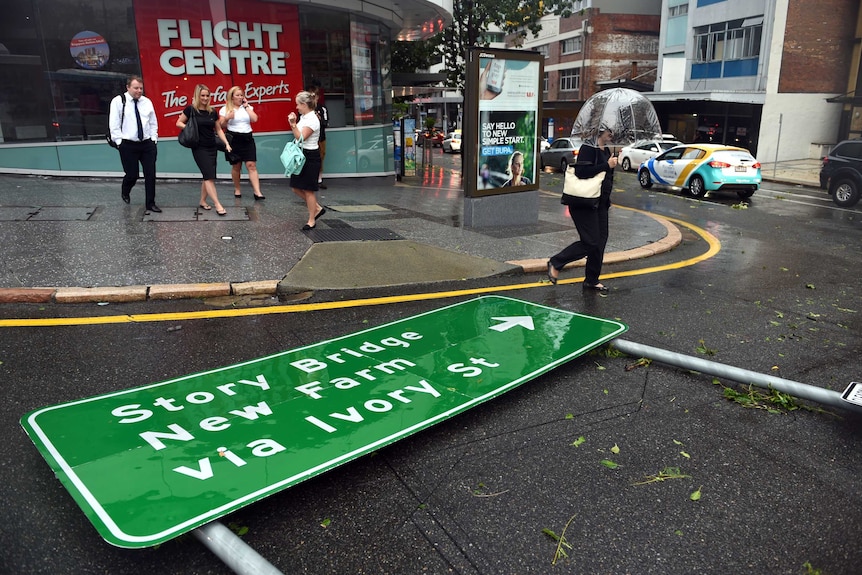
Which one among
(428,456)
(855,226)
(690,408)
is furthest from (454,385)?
(855,226)

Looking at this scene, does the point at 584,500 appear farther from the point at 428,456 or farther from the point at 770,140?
the point at 770,140

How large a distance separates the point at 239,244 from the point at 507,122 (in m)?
4.70

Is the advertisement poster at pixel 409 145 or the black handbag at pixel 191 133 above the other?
the black handbag at pixel 191 133

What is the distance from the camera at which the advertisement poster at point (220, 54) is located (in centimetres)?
1305

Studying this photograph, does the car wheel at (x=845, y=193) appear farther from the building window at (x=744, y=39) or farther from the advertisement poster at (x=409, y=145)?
the building window at (x=744, y=39)

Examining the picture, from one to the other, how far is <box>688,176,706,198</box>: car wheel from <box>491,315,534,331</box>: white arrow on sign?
46.2ft

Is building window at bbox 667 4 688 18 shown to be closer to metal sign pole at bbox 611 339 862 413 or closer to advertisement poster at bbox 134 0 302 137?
advertisement poster at bbox 134 0 302 137

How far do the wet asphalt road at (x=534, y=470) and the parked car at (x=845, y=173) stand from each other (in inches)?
483

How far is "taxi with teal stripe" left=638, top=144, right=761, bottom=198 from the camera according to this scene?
1709 cm

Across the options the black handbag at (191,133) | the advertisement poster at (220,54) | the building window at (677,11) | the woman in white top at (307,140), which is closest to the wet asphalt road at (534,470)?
the woman in white top at (307,140)

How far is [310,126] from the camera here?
8.54m

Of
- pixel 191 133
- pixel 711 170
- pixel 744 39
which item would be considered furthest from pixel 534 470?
pixel 744 39

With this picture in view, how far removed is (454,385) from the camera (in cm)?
399

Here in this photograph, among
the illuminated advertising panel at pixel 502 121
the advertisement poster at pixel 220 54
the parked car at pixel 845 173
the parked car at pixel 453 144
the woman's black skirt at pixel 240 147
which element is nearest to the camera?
the illuminated advertising panel at pixel 502 121
